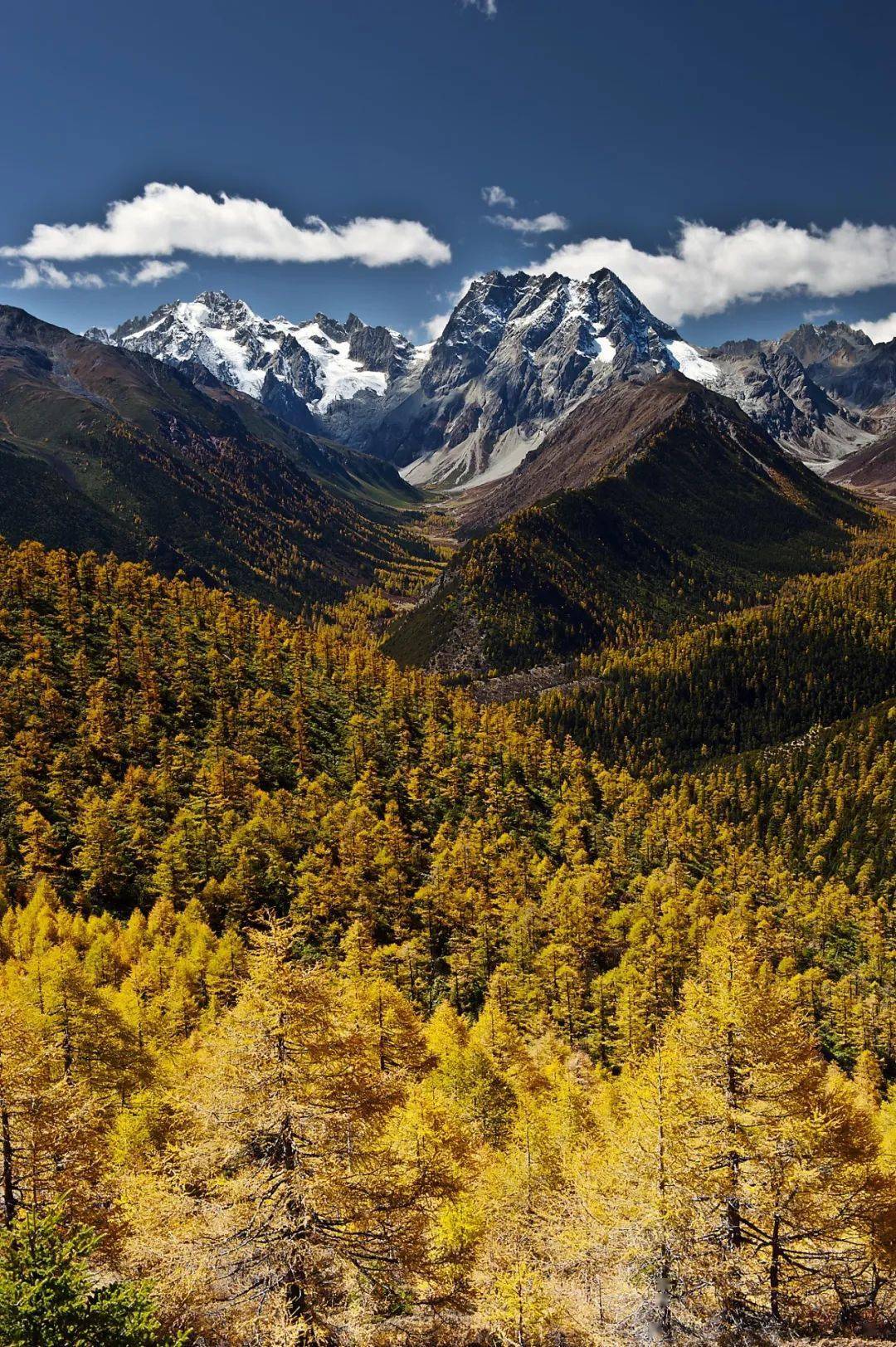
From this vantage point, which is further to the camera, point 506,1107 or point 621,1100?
point 506,1107

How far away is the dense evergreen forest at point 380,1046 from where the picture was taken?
20234mm

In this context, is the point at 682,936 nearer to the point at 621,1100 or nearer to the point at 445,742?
the point at 621,1100

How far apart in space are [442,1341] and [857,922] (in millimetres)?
149342

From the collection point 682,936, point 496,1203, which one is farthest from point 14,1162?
point 682,936

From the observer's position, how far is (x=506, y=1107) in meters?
54.6

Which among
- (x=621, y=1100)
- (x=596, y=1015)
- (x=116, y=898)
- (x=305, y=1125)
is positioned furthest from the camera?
(x=116, y=898)

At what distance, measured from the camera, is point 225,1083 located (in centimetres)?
2008

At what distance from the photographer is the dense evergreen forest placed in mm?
20234

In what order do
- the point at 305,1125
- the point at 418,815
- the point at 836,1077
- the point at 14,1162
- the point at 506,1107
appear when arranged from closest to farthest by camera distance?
the point at 305,1125 < the point at 14,1162 < the point at 506,1107 < the point at 836,1077 < the point at 418,815

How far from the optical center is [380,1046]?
5575 centimetres

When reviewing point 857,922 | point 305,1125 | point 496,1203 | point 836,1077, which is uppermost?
point 305,1125

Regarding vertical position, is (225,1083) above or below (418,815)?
above

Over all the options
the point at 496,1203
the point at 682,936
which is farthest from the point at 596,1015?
the point at 496,1203

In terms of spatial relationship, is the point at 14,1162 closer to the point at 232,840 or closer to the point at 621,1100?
the point at 621,1100
